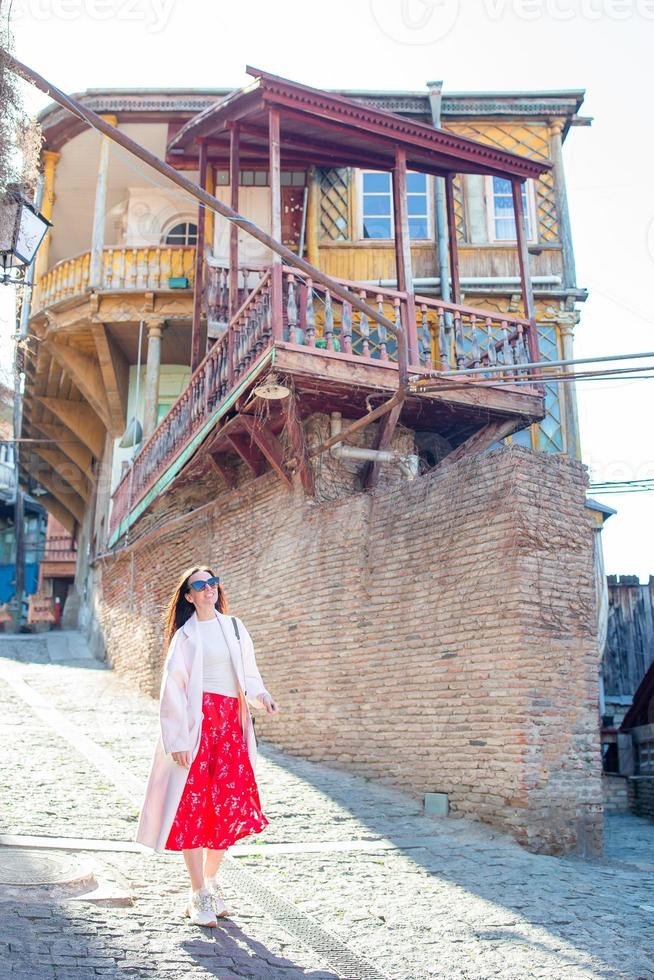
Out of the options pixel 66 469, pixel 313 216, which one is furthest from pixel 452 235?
pixel 66 469

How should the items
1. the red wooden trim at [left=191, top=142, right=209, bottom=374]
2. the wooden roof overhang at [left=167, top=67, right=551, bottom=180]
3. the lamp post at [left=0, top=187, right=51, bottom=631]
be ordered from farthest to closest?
the red wooden trim at [left=191, top=142, right=209, bottom=374] → the wooden roof overhang at [left=167, top=67, right=551, bottom=180] → the lamp post at [left=0, top=187, right=51, bottom=631]

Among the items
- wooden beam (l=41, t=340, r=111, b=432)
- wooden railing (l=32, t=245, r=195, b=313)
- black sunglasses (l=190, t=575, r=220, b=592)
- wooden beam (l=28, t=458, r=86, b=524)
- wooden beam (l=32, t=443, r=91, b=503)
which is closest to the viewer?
black sunglasses (l=190, t=575, r=220, b=592)

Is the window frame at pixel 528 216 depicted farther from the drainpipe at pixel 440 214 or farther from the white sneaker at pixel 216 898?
the white sneaker at pixel 216 898

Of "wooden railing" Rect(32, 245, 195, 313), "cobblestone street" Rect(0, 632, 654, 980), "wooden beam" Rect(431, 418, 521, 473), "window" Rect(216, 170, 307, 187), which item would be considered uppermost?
"window" Rect(216, 170, 307, 187)

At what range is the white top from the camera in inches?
180

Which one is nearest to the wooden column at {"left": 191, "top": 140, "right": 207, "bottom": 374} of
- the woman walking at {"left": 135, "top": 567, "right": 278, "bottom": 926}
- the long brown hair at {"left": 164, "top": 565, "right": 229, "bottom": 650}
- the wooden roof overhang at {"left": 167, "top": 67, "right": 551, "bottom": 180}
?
the wooden roof overhang at {"left": 167, "top": 67, "right": 551, "bottom": 180}

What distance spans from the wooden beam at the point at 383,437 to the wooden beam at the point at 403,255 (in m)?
0.64

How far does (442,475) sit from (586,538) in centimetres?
143

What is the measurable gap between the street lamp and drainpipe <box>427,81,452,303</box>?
7.42m

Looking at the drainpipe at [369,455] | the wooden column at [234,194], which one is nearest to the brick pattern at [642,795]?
the drainpipe at [369,455]

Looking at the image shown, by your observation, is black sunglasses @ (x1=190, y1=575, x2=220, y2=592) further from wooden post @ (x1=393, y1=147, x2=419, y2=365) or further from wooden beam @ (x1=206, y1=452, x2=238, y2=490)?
wooden beam @ (x1=206, y1=452, x2=238, y2=490)

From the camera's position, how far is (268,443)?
10578 mm

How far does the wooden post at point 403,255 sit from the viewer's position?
10.2 metres

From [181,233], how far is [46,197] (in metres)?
2.66
